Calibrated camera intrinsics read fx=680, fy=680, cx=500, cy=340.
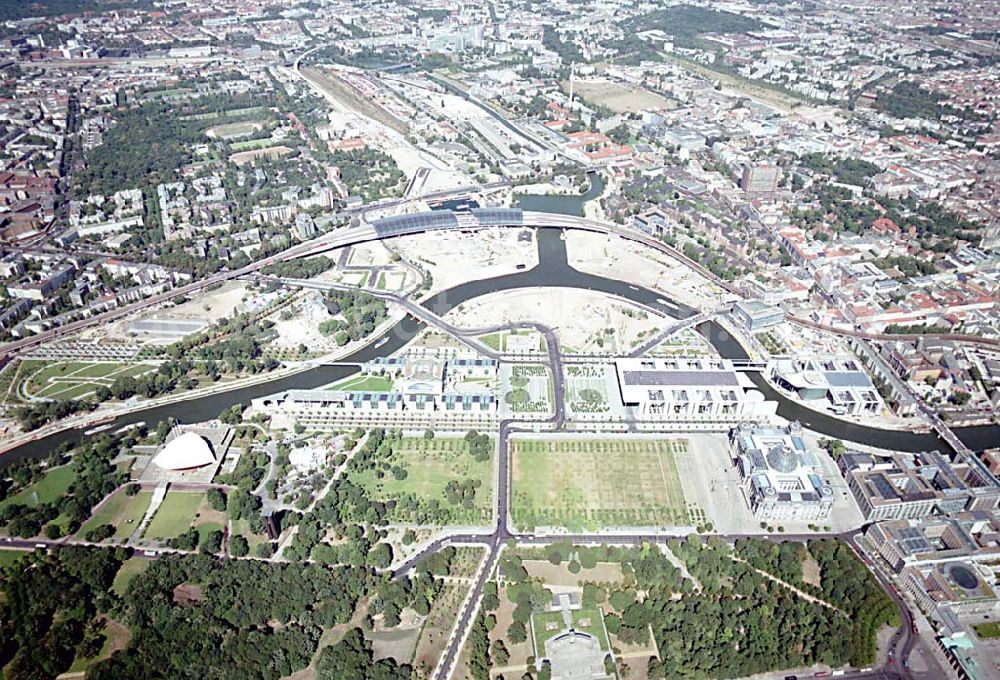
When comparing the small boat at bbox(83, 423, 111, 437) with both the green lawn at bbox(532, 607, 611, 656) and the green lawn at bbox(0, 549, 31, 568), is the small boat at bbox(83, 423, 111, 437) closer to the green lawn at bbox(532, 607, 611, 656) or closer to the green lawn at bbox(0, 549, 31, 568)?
the green lawn at bbox(0, 549, 31, 568)

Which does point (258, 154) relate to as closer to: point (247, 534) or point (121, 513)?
→ point (121, 513)

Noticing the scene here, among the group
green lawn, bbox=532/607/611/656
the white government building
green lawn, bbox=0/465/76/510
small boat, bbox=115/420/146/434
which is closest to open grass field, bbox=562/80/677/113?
the white government building

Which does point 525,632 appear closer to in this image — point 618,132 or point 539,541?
point 539,541

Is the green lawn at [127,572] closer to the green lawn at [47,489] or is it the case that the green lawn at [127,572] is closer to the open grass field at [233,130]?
the green lawn at [47,489]

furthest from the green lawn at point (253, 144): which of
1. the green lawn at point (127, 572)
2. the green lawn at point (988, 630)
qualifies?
the green lawn at point (988, 630)

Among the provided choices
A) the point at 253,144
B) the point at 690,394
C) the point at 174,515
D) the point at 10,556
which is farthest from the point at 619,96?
the point at 10,556

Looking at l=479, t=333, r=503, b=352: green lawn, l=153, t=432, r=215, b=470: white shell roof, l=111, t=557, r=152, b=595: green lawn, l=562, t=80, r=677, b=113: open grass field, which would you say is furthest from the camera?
l=562, t=80, r=677, b=113: open grass field
